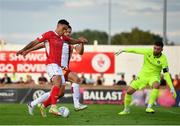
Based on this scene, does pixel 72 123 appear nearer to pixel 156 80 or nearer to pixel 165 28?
pixel 156 80

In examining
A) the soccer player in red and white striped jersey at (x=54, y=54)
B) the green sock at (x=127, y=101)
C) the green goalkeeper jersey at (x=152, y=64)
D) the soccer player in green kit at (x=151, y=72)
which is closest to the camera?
the soccer player in red and white striped jersey at (x=54, y=54)

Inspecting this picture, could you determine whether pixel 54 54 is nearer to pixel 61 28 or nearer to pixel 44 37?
pixel 44 37

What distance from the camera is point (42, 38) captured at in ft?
56.3

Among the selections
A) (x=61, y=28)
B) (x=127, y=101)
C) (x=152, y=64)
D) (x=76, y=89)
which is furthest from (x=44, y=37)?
(x=152, y=64)

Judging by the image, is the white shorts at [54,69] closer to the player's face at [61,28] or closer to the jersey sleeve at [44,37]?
the jersey sleeve at [44,37]

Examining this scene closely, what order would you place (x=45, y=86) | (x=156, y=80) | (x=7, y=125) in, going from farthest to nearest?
(x=45, y=86), (x=156, y=80), (x=7, y=125)

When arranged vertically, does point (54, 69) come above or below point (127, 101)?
above

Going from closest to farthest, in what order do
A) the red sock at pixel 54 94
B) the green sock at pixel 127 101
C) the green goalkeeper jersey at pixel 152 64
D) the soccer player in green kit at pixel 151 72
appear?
the red sock at pixel 54 94 → the green sock at pixel 127 101 → the soccer player in green kit at pixel 151 72 → the green goalkeeper jersey at pixel 152 64

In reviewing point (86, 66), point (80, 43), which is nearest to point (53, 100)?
point (80, 43)

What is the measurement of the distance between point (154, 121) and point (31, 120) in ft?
9.45

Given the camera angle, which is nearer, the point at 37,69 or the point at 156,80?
the point at 156,80

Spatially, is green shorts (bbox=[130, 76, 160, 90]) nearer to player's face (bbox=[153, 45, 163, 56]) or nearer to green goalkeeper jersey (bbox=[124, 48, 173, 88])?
green goalkeeper jersey (bbox=[124, 48, 173, 88])

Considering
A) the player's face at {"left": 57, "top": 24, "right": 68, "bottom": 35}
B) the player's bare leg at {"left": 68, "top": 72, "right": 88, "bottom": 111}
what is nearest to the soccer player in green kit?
the player's bare leg at {"left": 68, "top": 72, "right": 88, "bottom": 111}

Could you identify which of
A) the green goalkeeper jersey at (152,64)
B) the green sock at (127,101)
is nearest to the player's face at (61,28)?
the green goalkeeper jersey at (152,64)
